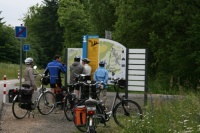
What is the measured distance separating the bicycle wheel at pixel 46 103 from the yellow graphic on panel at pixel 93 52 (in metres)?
2.94

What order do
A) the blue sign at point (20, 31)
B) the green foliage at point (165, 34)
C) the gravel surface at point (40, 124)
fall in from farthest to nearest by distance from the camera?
the green foliage at point (165, 34)
the blue sign at point (20, 31)
the gravel surface at point (40, 124)

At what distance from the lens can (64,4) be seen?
72750 mm

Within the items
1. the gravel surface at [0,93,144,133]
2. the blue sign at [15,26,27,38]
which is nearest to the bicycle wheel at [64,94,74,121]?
the gravel surface at [0,93,144,133]

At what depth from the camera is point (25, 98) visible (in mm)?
12602

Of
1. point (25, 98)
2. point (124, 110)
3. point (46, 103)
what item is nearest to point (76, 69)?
point (46, 103)

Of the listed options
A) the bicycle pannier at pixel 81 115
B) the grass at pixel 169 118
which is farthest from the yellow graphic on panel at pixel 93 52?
the bicycle pannier at pixel 81 115

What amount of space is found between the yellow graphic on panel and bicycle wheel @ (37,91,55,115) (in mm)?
2936

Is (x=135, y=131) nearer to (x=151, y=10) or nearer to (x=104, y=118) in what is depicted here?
(x=104, y=118)

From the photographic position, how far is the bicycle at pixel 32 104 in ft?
41.1

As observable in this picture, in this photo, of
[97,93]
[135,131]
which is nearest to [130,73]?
[97,93]

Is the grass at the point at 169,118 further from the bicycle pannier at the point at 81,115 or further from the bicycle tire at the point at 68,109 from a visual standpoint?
the bicycle tire at the point at 68,109

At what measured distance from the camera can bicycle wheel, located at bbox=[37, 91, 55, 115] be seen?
1334 cm

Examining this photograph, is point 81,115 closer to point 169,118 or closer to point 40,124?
point 169,118

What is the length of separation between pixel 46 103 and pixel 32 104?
0.89 metres
